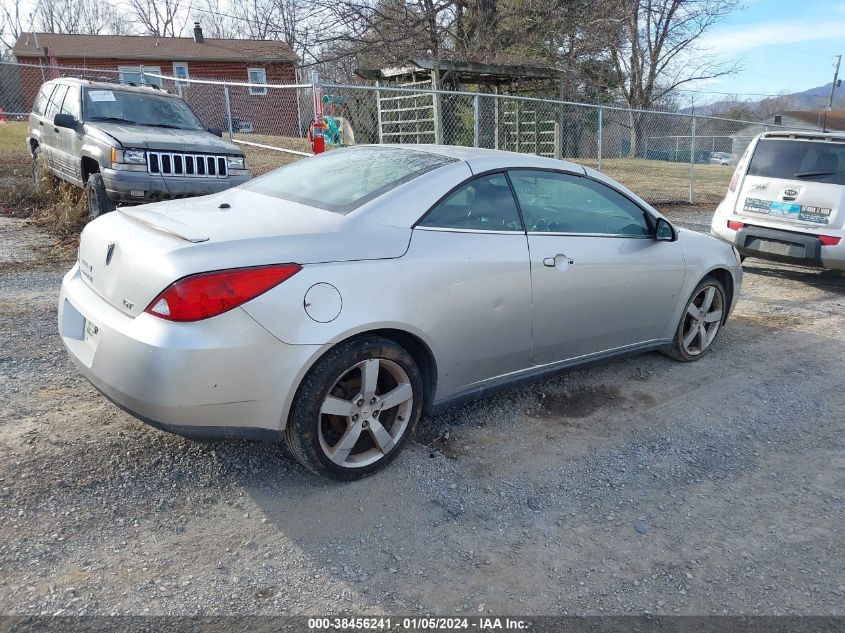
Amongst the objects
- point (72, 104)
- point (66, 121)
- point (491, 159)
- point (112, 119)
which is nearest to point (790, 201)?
point (491, 159)

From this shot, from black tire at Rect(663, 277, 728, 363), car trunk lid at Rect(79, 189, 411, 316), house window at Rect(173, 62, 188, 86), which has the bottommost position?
black tire at Rect(663, 277, 728, 363)

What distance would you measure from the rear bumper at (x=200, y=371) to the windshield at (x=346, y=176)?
35.5 inches

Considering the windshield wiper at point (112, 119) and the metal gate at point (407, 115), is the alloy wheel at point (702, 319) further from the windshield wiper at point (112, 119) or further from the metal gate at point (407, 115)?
the metal gate at point (407, 115)

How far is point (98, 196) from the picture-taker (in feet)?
24.6

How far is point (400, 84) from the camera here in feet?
59.1

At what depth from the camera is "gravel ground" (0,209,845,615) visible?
2.49 meters

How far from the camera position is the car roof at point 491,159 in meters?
3.71

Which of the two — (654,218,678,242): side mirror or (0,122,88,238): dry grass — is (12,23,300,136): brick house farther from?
(654,218,678,242): side mirror

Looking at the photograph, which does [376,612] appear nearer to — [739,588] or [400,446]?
[400,446]

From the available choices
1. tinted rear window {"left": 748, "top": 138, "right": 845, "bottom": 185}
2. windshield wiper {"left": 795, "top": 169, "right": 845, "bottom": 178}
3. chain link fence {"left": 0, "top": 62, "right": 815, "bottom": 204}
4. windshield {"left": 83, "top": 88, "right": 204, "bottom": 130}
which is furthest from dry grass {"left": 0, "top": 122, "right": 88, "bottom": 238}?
windshield wiper {"left": 795, "top": 169, "right": 845, "bottom": 178}

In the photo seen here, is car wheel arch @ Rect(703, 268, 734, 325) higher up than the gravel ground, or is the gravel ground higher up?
car wheel arch @ Rect(703, 268, 734, 325)

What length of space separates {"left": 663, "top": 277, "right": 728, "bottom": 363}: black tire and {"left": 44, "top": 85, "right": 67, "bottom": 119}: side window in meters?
8.50

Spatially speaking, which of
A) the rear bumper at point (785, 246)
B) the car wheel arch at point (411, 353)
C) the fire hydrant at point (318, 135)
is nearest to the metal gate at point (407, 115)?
the fire hydrant at point (318, 135)

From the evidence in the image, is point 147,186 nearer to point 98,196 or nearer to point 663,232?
point 98,196
